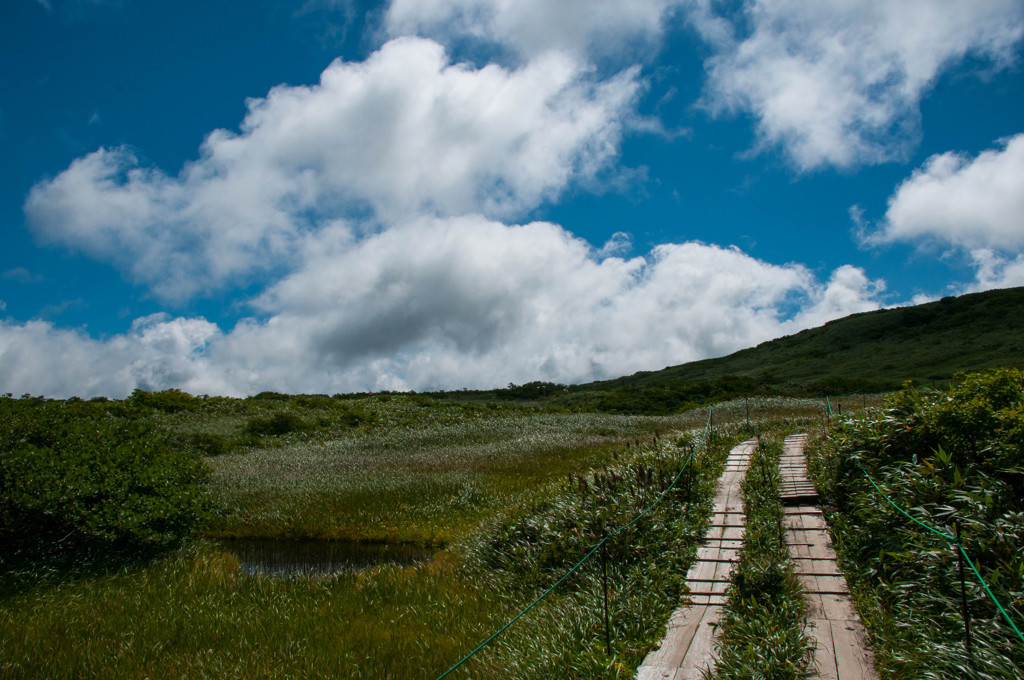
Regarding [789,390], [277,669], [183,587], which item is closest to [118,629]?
[183,587]

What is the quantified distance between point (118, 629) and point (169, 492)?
15.5 feet

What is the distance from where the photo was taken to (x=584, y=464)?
17.1 metres

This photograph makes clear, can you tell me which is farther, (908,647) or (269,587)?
(269,587)

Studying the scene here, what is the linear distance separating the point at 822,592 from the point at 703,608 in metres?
1.32

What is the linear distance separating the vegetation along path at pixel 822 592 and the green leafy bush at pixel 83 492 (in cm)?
1070

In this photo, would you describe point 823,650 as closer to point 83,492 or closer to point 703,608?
point 703,608

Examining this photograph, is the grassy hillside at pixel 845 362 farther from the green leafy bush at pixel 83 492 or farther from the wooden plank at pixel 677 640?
the wooden plank at pixel 677 640

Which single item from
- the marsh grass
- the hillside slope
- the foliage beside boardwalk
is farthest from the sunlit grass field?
the hillside slope

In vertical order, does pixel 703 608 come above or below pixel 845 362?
below

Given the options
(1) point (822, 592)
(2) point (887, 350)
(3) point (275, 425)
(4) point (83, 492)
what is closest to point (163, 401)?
(3) point (275, 425)

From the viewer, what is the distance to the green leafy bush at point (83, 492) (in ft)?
33.2

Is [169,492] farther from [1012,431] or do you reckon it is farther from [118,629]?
[1012,431]

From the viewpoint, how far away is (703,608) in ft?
20.9

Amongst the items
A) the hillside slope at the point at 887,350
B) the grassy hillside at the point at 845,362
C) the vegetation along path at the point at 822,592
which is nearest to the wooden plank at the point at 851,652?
the vegetation along path at the point at 822,592
